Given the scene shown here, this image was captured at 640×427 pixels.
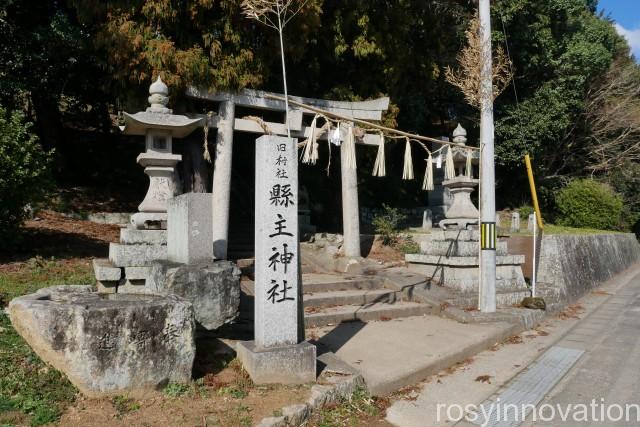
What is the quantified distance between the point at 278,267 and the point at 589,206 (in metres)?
18.6

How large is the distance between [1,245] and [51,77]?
6189 mm

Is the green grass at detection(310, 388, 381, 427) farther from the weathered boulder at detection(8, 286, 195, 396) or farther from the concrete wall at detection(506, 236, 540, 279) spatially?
the concrete wall at detection(506, 236, 540, 279)

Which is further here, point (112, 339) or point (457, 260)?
point (457, 260)

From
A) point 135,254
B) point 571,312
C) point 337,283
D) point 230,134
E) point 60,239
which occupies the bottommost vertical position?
point 571,312

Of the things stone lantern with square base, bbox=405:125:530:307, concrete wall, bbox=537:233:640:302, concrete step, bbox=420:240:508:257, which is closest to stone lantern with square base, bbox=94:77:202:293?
stone lantern with square base, bbox=405:125:530:307

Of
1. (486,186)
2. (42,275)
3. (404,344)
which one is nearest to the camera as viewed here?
(404,344)

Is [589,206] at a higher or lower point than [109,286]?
higher

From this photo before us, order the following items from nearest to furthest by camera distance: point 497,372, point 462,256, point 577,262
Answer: point 497,372 < point 462,256 < point 577,262

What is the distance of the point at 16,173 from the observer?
26.5 feet

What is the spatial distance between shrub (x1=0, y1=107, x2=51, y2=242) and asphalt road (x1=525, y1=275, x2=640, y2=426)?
875 cm

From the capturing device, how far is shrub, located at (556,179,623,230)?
749 inches

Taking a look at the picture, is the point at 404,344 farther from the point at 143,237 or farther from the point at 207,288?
the point at 143,237

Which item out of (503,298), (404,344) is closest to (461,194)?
(503,298)

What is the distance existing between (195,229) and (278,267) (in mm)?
1510
